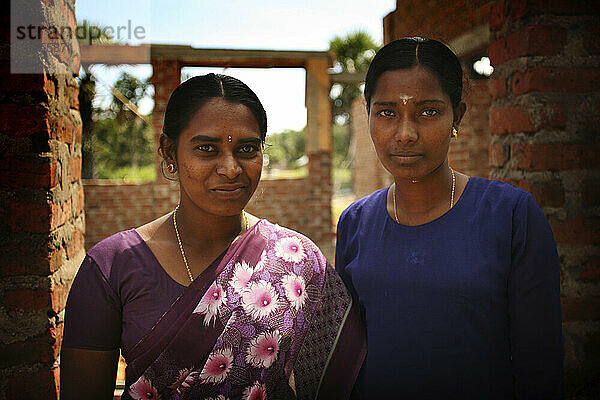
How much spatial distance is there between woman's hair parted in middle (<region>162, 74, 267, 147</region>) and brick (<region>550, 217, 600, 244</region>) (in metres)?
1.30

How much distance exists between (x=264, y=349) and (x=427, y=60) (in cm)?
103

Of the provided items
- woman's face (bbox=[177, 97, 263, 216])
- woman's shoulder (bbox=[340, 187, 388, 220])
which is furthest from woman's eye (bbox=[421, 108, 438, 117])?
woman's face (bbox=[177, 97, 263, 216])

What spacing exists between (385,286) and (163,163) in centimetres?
84

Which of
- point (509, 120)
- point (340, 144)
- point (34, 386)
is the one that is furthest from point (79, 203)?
point (340, 144)

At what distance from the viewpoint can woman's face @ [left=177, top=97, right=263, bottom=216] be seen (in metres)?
1.42

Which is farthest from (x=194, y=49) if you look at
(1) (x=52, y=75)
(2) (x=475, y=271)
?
(2) (x=475, y=271)

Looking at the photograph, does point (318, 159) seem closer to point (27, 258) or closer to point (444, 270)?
point (27, 258)

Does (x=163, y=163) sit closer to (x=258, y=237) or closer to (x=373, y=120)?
(x=258, y=237)

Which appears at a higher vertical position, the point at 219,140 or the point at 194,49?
the point at 194,49

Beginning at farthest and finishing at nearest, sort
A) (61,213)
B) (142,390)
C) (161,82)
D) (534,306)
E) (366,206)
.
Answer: (161,82)
(61,213)
(366,206)
(142,390)
(534,306)

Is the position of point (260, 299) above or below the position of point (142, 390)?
above

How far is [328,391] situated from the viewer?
1.52 metres

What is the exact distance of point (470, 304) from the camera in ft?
4.29

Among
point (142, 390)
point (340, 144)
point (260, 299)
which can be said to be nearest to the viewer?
point (142, 390)
